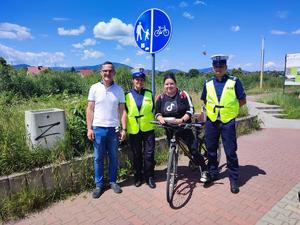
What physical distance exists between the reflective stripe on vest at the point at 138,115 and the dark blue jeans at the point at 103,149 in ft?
1.03

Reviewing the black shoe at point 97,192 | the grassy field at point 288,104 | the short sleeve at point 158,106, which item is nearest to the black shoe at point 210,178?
the short sleeve at point 158,106

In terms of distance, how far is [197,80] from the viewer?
2095 cm

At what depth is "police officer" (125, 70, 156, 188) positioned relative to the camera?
4.68m

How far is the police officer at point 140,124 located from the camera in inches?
184

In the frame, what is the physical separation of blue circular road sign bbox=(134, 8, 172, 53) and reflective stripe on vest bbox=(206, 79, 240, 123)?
1.27 m

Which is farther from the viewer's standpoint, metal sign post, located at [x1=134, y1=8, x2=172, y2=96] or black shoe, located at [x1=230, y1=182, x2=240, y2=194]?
metal sign post, located at [x1=134, y1=8, x2=172, y2=96]

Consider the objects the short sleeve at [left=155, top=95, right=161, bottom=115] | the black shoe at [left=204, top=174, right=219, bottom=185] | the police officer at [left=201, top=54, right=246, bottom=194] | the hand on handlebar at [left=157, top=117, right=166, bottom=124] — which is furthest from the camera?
the black shoe at [left=204, top=174, right=219, bottom=185]

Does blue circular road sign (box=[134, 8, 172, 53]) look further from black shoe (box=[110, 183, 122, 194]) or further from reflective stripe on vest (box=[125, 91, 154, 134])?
black shoe (box=[110, 183, 122, 194])

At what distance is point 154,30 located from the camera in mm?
5426

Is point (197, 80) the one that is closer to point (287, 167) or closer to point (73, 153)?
point (287, 167)

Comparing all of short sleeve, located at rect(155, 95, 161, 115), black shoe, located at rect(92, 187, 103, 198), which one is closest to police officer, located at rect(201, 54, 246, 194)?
short sleeve, located at rect(155, 95, 161, 115)

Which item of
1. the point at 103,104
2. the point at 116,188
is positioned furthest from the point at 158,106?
the point at 116,188

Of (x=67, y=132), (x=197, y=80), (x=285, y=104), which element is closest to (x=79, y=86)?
(x=197, y=80)

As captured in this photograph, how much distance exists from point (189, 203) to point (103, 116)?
1.80 metres
